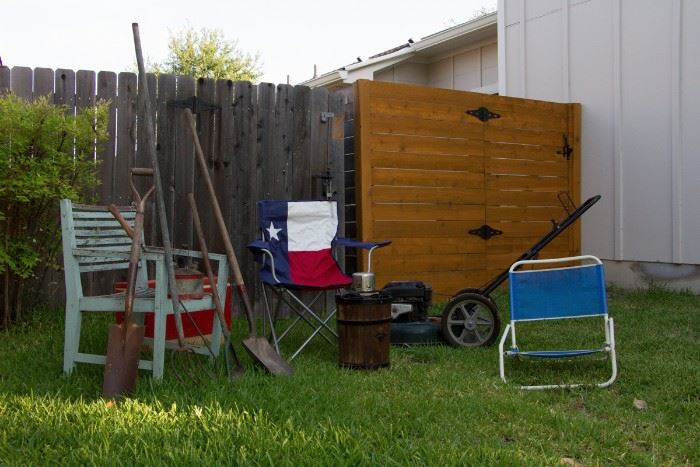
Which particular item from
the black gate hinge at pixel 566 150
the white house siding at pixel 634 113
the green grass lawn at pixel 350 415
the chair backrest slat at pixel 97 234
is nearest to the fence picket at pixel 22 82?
the chair backrest slat at pixel 97 234

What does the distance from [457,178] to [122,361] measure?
4.21m

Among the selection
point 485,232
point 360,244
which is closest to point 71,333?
point 360,244

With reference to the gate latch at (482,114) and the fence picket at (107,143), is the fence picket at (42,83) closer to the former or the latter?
the fence picket at (107,143)

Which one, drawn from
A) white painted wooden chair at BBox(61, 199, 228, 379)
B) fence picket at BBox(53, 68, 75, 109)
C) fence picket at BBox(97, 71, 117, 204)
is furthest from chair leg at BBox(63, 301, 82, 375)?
fence picket at BBox(53, 68, 75, 109)

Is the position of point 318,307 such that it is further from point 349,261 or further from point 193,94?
point 193,94

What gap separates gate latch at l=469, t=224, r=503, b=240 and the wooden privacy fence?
155cm

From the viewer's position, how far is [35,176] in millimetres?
4156

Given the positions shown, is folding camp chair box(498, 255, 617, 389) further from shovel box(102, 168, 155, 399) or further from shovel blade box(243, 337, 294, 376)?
shovel box(102, 168, 155, 399)

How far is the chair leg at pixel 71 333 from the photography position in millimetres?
3592

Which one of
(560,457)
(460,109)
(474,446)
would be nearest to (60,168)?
A: (474,446)

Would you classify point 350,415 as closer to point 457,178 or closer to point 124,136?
point 124,136

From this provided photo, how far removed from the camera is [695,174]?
22.7ft

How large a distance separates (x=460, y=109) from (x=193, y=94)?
8.53ft

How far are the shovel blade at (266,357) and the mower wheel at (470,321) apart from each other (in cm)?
139
